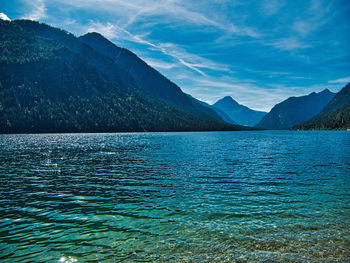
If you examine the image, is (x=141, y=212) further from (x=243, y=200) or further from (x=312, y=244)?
(x=312, y=244)

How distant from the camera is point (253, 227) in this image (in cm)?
1538

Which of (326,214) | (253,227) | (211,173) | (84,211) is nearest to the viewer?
(253,227)

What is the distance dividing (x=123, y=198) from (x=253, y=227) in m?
12.9

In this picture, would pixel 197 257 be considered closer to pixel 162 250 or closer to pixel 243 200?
pixel 162 250

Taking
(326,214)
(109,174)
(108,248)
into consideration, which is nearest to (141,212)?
(108,248)

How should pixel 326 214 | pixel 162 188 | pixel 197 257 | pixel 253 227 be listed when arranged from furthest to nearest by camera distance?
pixel 162 188 < pixel 326 214 < pixel 253 227 < pixel 197 257

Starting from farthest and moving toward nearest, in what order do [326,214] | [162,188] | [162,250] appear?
[162,188]
[326,214]
[162,250]

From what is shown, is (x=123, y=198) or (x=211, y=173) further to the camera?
(x=211, y=173)

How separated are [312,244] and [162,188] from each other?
16967mm

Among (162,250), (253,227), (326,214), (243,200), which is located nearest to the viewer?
(162,250)

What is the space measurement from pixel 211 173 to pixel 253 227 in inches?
834

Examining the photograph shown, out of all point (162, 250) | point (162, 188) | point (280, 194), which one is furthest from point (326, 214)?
point (162, 188)

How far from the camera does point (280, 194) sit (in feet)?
78.0

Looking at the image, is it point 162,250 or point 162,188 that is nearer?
point 162,250
